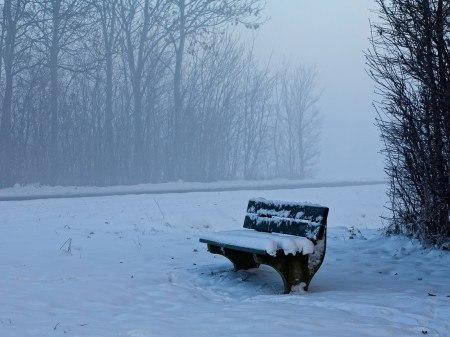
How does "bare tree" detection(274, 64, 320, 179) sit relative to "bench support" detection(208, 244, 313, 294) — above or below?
above

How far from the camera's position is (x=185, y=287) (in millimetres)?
6367

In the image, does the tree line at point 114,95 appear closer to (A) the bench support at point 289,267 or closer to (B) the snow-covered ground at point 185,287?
(B) the snow-covered ground at point 185,287

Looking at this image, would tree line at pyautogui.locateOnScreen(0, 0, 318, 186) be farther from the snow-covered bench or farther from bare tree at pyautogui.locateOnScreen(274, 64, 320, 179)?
the snow-covered bench

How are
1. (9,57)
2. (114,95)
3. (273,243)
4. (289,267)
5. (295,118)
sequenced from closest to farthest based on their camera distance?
(273,243)
(289,267)
(9,57)
(114,95)
(295,118)

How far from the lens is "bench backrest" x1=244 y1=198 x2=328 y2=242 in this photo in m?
6.05

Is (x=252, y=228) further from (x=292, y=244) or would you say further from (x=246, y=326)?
(x=246, y=326)

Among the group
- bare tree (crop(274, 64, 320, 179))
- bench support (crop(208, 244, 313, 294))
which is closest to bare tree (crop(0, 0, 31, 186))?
bench support (crop(208, 244, 313, 294))

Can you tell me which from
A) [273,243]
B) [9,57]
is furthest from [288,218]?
[9,57]

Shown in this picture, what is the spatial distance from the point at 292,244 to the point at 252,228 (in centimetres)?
148

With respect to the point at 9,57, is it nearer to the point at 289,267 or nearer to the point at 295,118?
the point at 289,267

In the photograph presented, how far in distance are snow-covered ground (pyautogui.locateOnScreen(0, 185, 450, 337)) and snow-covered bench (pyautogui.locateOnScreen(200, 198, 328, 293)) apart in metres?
0.30

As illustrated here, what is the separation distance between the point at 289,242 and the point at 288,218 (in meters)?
0.76

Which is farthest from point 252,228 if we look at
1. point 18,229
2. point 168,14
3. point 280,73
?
point 280,73

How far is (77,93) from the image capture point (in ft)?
104
